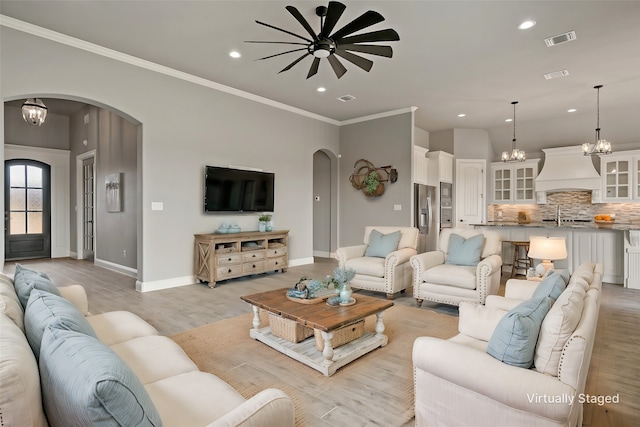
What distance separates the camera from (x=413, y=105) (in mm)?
6488

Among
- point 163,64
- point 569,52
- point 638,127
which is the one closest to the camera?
point 569,52

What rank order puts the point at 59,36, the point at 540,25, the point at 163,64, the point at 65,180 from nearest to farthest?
the point at 540,25
the point at 59,36
the point at 163,64
the point at 65,180

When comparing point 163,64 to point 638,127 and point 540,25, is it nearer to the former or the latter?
point 540,25

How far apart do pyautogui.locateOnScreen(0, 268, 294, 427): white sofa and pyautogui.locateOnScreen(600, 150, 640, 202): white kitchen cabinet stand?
360 inches

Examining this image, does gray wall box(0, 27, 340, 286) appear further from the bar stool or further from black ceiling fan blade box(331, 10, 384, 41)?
the bar stool

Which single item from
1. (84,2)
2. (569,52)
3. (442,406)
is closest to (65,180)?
(84,2)

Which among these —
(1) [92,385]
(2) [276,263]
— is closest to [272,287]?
(2) [276,263]

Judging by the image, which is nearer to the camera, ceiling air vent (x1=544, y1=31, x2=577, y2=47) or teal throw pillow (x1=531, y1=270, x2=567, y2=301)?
teal throw pillow (x1=531, y1=270, x2=567, y2=301)

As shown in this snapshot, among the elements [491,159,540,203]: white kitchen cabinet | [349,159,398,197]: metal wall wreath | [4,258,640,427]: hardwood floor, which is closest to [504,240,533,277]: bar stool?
[4,258,640,427]: hardwood floor

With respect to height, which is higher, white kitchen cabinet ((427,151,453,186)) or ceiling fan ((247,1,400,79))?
ceiling fan ((247,1,400,79))

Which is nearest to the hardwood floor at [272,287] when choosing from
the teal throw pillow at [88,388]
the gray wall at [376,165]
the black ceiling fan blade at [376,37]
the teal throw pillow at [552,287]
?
the teal throw pillow at [552,287]

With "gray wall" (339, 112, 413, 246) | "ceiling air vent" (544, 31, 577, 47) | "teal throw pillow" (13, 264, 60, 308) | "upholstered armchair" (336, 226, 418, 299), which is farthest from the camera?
"gray wall" (339, 112, 413, 246)

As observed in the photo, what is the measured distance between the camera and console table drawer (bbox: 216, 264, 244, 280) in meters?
5.10

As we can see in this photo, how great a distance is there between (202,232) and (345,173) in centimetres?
359
